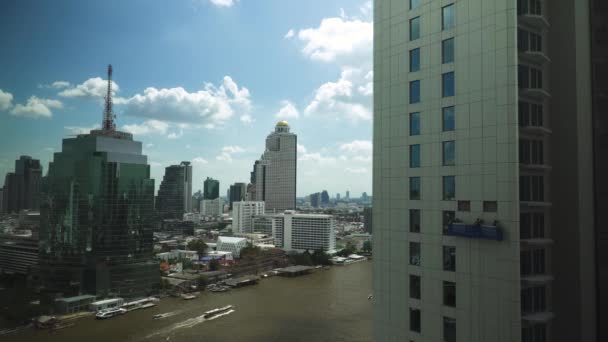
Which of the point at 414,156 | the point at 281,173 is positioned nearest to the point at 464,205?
the point at 414,156

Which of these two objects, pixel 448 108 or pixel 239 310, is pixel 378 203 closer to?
pixel 448 108

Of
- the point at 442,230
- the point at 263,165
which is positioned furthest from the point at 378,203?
the point at 263,165

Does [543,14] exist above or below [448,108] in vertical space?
above

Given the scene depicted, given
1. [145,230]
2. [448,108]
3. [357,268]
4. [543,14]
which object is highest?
[543,14]

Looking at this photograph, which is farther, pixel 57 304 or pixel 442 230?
pixel 57 304

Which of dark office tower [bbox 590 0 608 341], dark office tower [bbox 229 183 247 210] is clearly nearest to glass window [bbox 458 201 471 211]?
dark office tower [bbox 590 0 608 341]

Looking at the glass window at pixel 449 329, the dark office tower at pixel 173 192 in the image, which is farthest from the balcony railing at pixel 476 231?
the dark office tower at pixel 173 192

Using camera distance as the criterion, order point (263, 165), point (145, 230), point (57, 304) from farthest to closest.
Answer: point (263, 165), point (145, 230), point (57, 304)
